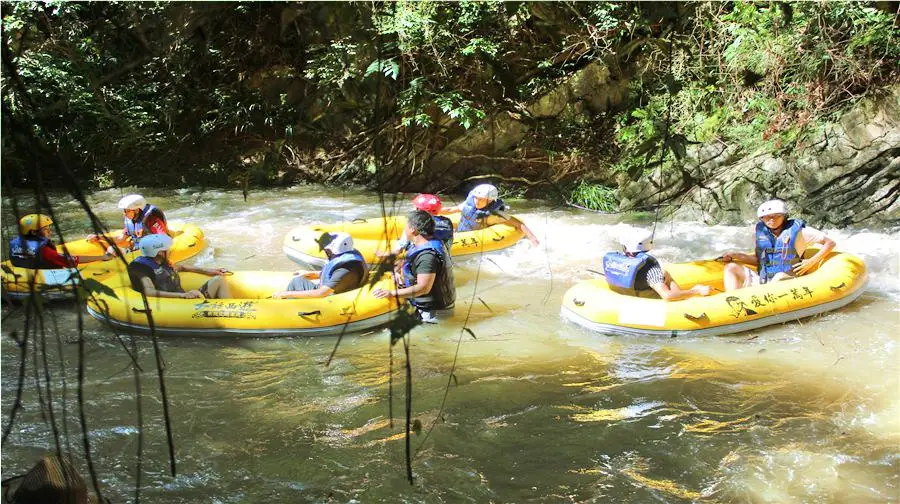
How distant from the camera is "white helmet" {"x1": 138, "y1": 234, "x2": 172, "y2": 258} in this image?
19.5 feet

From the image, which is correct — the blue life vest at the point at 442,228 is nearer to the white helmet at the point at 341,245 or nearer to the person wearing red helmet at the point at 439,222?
the person wearing red helmet at the point at 439,222

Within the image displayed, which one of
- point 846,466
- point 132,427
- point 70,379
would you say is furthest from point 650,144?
point 70,379

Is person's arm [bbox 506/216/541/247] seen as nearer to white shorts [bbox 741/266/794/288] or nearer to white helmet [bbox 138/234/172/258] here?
white shorts [bbox 741/266/794/288]

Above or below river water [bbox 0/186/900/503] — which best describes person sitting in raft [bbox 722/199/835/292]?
above

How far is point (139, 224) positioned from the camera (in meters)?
7.70

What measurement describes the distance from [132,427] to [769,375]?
4.02 m

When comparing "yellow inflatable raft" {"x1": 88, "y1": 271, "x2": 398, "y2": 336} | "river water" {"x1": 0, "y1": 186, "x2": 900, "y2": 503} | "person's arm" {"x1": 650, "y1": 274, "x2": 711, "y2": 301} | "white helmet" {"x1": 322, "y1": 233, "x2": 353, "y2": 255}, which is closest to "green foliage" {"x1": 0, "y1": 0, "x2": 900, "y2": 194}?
"white helmet" {"x1": 322, "y1": 233, "x2": 353, "y2": 255}

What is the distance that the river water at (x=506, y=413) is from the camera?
13.0 ft

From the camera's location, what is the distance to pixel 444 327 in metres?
6.25

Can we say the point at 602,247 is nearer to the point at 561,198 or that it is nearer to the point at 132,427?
the point at 561,198

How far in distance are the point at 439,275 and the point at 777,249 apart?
2790mm

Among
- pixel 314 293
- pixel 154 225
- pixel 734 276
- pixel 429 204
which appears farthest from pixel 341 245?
pixel 734 276

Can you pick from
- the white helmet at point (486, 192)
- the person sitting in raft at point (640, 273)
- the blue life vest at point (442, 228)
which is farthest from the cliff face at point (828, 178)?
the blue life vest at point (442, 228)

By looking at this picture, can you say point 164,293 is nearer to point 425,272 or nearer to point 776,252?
point 425,272
